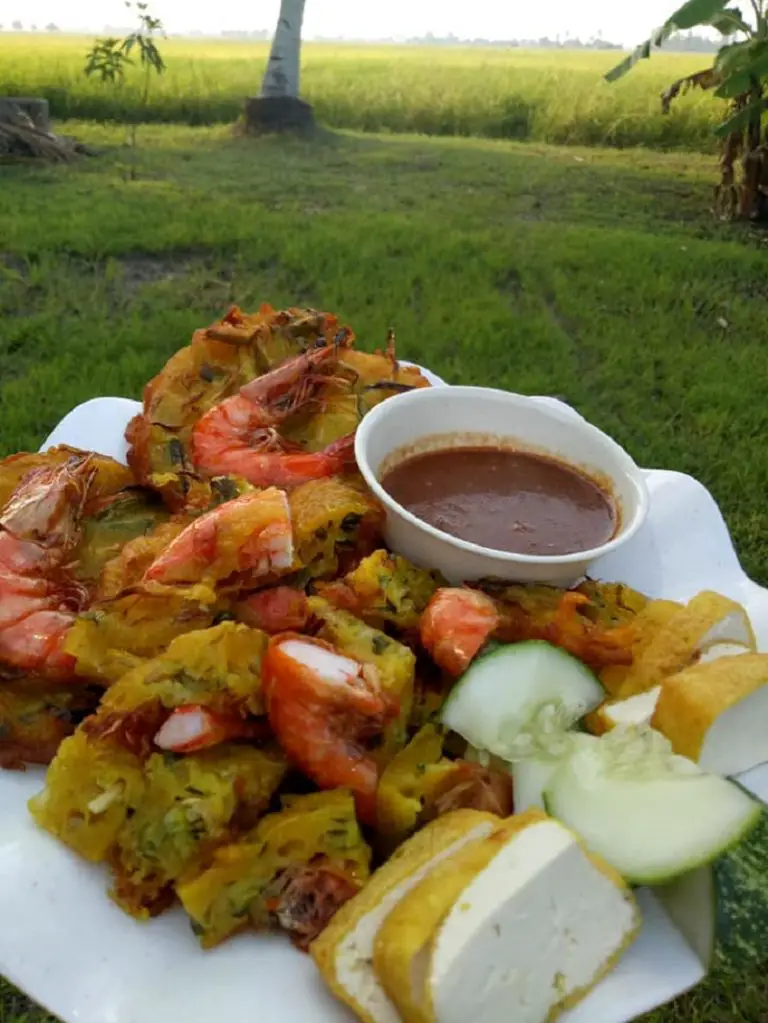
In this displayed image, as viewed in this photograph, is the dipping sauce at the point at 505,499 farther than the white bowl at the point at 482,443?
Yes

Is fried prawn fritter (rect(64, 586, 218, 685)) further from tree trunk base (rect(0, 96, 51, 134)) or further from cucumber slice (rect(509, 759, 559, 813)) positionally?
tree trunk base (rect(0, 96, 51, 134))

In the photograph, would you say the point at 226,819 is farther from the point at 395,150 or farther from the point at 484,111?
the point at 484,111

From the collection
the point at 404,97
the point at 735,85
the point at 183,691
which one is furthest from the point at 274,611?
the point at 404,97

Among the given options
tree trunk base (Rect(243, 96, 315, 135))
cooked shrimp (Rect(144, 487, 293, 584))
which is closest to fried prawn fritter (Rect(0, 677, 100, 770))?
cooked shrimp (Rect(144, 487, 293, 584))

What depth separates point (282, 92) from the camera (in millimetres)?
11602

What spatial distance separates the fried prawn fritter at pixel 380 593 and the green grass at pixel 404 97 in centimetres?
1142

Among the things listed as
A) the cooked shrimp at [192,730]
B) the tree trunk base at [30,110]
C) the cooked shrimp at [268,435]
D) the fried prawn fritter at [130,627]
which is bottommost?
the cooked shrimp at [192,730]

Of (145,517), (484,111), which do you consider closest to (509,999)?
(145,517)

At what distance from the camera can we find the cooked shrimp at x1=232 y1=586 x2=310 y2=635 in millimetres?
1833

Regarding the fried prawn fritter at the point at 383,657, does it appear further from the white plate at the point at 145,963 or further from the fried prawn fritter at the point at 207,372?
the fried prawn fritter at the point at 207,372

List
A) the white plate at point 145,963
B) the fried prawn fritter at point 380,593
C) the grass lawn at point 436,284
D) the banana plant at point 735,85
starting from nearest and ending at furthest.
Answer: the white plate at point 145,963 → the fried prawn fritter at point 380,593 → the grass lawn at point 436,284 → the banana plant at point 735,85

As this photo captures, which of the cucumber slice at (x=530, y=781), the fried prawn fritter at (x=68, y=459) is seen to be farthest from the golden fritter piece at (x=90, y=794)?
the fried prawn fritter at (x=68, y=459)

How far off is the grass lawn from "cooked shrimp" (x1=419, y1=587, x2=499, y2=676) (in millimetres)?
1339

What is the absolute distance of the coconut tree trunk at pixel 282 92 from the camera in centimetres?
1144
